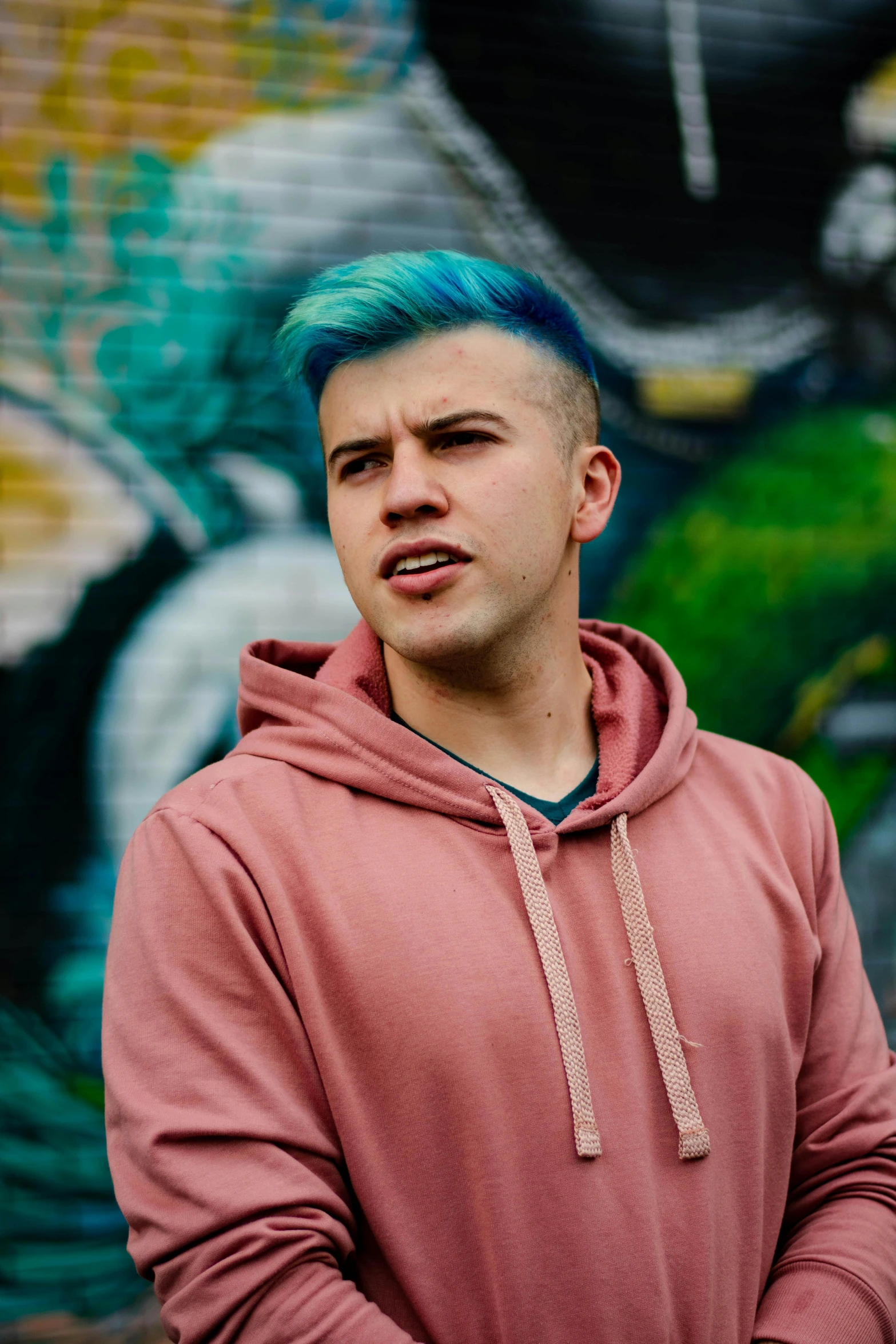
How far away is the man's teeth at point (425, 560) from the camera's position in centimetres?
162

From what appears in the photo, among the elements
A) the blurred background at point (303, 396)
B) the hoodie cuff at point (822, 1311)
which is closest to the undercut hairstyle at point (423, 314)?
the hoodie cuff at point (822, 1311)

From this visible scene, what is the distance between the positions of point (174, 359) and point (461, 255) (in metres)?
1.99

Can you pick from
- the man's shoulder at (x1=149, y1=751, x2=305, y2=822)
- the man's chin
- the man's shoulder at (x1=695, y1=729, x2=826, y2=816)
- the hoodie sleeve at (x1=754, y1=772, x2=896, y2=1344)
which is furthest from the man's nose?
the hoodie sleeve at (x1=754, y1=772, x2=896, y2=1344)

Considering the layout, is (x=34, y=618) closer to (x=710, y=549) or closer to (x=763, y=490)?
(x=710, y=549)

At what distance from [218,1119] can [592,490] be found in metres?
1.18

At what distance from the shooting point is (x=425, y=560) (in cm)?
162

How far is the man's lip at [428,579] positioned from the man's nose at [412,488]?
0.07 m

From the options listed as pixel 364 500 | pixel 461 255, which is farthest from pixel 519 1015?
pixel 461 255

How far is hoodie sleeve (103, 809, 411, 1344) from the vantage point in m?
Result: 1.30

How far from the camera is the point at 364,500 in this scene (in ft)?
5.53

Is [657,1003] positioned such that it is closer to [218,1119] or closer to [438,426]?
[218,1119]

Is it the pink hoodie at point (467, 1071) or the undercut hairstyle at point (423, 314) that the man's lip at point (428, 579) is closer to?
the pink hoodie at point (467, 1071)

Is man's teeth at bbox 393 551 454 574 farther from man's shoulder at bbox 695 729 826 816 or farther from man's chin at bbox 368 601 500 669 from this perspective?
man's shoulder at bbox 695 729 826 816

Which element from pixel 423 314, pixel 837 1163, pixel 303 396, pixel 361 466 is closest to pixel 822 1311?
pixel 837 1163
